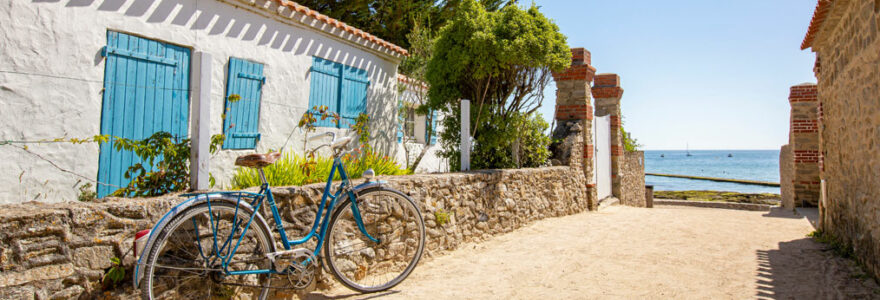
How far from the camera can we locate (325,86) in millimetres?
7426

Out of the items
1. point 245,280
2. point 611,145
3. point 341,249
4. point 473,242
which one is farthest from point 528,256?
point 611,145

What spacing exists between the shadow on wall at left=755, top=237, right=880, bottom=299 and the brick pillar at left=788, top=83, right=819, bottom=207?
5.60 metres

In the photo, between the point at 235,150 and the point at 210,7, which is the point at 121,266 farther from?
the point at 210,7

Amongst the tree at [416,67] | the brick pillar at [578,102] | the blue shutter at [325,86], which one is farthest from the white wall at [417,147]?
the brick pillar at [578,102]

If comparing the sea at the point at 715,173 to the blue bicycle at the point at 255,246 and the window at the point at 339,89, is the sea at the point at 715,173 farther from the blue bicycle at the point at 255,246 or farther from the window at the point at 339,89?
the blue bicycle at the point at 255,246

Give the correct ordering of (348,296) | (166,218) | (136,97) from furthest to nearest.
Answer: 1. (136,97)
2. (348,296)
3. (166,218)

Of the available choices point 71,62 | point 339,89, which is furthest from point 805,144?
point 71,62

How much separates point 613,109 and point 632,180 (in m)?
2.74

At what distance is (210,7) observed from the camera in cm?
581

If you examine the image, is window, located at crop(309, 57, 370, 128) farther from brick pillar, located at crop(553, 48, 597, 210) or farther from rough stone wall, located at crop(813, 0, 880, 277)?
rough stone wall, located at crop(813, 0, 880, 277)

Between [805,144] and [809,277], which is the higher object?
[805,144]

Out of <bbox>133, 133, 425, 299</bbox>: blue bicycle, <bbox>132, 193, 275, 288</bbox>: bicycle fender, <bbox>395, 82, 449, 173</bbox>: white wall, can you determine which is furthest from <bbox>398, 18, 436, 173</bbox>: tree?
<bbox>132, 193, 275, 288</bbox>: bicycle fender

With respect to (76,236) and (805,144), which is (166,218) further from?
(805,144)

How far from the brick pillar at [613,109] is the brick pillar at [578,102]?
6.34ft
